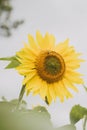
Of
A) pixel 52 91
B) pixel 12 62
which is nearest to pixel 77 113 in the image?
pixel 52 91

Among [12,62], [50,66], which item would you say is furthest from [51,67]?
[12,62]

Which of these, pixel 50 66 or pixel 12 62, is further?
pixel 50 66

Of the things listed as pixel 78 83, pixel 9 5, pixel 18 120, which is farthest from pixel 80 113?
pixel 9 5

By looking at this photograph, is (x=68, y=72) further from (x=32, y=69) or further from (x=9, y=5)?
(x=9, y=5)

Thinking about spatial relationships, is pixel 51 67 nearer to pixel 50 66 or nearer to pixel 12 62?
pixel 50 66

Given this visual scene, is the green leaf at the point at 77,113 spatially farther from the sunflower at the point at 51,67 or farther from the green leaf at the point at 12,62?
the green leaf at the point at 12,62

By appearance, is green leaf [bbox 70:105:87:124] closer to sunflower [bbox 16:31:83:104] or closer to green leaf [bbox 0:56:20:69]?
sunflower [bbox 16:31:83:104]

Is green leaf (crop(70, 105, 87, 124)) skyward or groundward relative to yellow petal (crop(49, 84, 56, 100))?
groundward

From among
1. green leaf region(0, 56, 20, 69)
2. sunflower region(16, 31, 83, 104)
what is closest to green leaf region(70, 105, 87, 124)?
sunflower region(16, 31, 83, 104)

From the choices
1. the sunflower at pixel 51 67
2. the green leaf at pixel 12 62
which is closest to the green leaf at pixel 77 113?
the sunflower at pixel 51 67

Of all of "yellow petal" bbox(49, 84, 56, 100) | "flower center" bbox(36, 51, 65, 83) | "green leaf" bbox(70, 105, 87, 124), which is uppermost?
"flower center" bbox(36, 51, 65, 83)
